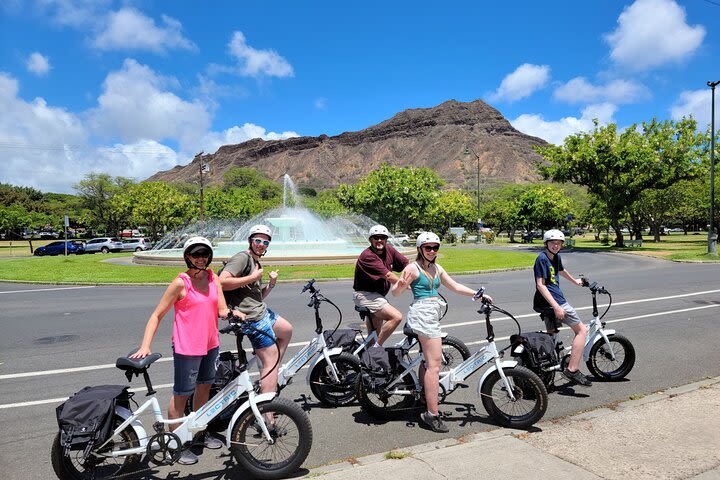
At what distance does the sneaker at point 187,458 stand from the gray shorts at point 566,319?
12.9ft

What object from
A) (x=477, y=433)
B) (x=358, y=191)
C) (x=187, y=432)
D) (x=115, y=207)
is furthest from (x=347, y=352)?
(x=115, y=207)

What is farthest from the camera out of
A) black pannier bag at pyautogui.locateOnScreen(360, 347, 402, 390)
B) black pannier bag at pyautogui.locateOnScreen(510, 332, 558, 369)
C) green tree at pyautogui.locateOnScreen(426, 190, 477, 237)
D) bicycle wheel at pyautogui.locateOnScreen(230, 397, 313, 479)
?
green tree at pyautogui.locateOnScreen(426, 190, 477, 237)

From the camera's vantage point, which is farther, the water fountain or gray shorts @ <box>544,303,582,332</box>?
the water fountain

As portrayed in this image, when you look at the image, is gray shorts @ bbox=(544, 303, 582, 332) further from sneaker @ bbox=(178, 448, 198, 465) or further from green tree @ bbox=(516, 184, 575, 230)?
green tree @ bbox=(516, 184, 575, 230)

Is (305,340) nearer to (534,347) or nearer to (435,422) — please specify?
(435,422)

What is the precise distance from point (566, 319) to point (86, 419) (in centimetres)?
471

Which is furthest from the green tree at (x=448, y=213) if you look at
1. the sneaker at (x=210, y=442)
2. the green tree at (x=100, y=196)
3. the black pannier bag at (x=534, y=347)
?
the sneaker at (x=210, y=442)

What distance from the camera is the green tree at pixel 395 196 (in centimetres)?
4859

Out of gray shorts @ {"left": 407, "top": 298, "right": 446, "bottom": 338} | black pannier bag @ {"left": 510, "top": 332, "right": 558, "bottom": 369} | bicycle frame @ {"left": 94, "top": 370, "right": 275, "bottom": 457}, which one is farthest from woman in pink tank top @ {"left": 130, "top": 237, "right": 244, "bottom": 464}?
black pannier bag @ {"left": 510, "top": 332, "right": 558, "bottom": 369}

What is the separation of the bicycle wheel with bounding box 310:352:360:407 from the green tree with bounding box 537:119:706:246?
36.0 metres

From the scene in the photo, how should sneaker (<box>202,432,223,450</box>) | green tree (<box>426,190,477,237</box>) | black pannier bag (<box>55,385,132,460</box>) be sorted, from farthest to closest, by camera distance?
green tree (<box>426,190,477,237</box>) < sneaker (<box>202,432,223,450</box>) < black pannier bag (<box>55,385,132,460</box>)

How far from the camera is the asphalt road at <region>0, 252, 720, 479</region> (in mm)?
4457

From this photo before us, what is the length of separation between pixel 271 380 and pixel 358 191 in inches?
1886

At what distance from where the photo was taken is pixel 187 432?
377cm
